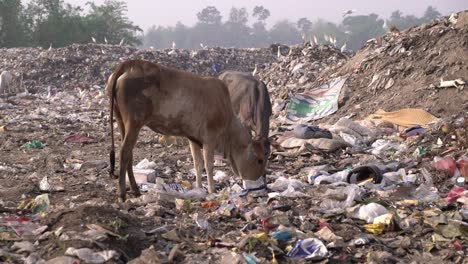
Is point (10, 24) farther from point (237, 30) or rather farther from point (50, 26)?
point (237, 30)

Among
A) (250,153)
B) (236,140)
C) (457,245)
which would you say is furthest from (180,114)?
(457,245)

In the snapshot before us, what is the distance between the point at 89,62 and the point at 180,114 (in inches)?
672

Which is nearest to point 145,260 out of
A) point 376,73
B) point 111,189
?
point 111,189

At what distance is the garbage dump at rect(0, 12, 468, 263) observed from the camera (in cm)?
425

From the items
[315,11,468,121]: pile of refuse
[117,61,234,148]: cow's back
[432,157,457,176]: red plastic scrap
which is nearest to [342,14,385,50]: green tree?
[315,11,468,121]: pile of refuse

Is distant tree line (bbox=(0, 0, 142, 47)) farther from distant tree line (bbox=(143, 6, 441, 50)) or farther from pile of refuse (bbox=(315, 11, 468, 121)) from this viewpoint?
distant tree line (bbox=(143, 6, 441, 50))

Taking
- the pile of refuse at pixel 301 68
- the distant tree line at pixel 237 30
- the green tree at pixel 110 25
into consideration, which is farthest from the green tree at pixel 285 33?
the pile of refuse at pixel 301 68

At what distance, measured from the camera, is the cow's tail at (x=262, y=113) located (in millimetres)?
9133

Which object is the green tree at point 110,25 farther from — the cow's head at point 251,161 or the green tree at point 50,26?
the cow's head at point 251,161

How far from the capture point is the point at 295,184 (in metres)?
6.56

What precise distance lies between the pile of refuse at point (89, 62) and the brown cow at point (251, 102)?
11.8 m

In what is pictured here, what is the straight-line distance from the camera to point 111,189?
6562mm

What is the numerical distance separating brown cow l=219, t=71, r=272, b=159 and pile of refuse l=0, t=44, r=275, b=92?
1175 cm

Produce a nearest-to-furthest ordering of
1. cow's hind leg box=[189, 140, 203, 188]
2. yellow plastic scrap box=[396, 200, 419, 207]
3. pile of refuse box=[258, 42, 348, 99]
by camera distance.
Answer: yellow plastic scrap box=[396, 200, 419, 207] → cow's hind leg box=[189, 140, 203, 188] → pile of refuse box=[258, 42, 348, 99]
